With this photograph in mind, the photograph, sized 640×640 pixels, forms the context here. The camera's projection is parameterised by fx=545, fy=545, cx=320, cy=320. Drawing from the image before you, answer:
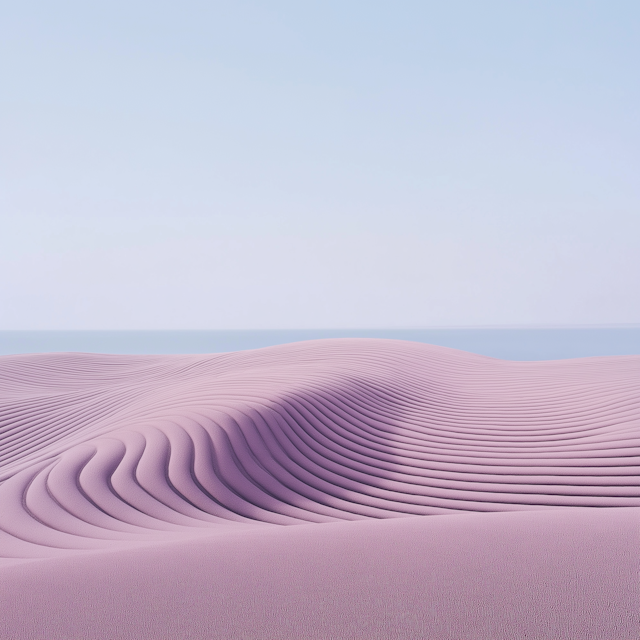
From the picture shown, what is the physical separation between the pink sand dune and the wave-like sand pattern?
2 centimetres

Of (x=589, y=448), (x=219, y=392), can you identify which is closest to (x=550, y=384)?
(x=589, y=448)

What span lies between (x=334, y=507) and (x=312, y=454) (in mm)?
896

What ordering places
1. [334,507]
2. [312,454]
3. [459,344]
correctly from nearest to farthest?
[334,507] → [312,454] → [459,344]

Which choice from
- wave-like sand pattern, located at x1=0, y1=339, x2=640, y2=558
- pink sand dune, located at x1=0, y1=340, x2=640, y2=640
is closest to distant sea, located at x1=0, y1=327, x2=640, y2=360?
wave-like sand pattern, located at x1=0, y1=339, x2=640, y2=558

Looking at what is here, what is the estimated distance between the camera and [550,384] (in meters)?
7.56

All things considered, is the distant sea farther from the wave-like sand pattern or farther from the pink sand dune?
the pink sand dune

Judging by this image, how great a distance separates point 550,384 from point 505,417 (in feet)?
6.54

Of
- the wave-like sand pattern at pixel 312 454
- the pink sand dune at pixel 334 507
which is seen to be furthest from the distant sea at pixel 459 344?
the pink sand dune at pixel 334 507

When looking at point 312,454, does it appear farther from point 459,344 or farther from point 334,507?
point 459,344

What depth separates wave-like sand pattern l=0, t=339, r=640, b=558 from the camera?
10.8ft

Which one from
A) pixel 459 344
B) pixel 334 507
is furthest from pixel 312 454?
pixel 459 344

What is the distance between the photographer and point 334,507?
371cm

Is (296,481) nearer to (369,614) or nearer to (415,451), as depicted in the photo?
(415,451)

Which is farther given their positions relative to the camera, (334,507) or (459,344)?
(459,344)
